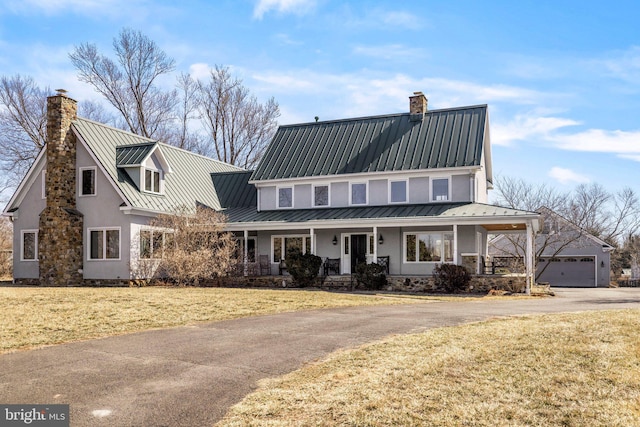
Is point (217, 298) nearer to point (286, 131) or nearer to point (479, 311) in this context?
point (479, 311)

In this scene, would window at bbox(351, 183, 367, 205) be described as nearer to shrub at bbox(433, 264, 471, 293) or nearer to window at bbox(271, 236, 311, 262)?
window at bbox(271, 236, 311, 262)

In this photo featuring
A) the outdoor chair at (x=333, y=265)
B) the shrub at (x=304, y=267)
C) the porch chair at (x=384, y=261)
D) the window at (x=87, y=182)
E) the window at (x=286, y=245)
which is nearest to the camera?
the shrub at (x=304, y=267)

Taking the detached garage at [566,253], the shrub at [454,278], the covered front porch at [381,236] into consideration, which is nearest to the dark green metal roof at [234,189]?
the covered front porch at [381,236]

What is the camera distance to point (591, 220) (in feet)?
161

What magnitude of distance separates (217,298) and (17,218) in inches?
537

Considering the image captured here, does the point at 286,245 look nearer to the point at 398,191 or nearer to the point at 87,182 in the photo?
the point at 398,191

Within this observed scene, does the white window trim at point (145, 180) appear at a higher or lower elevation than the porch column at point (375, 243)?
higher

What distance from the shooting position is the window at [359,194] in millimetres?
26172

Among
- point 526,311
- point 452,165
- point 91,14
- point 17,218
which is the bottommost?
point 526,311

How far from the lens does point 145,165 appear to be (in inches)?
958

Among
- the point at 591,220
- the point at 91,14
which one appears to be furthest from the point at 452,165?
the point at 591,220

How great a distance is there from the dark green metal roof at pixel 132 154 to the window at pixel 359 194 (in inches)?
355

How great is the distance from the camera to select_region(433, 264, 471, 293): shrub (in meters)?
21.6

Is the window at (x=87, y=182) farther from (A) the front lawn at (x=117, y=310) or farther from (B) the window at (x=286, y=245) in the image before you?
(B) the window at (x=286, y=245)
